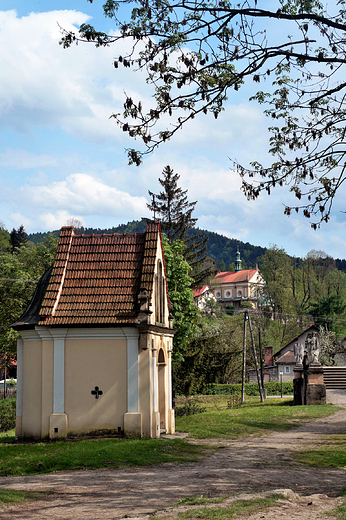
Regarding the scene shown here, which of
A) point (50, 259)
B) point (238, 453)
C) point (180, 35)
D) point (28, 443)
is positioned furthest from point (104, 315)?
point (50, 259)

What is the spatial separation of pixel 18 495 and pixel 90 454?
4.13 metres

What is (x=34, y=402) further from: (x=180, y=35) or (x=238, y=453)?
(x=180, y=35)

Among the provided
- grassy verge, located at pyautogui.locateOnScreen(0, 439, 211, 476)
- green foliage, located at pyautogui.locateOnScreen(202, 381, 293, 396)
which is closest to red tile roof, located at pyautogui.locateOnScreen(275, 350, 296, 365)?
green foliage, located at pyautogui.locateOnScreen(202, 381, 293, 396)

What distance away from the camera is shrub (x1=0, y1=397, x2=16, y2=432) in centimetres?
2833

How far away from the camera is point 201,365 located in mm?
36219

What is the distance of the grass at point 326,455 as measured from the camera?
1285 cm

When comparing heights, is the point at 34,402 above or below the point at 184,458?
above

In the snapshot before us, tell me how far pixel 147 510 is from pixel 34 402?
9.18 meters

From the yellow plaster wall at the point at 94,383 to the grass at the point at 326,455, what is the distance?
540 centimetres

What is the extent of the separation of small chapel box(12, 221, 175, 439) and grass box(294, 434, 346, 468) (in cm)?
464

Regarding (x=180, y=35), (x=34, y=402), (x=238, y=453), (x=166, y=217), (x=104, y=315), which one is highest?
(x=166, y=217)

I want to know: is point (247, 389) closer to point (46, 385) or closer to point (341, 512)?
point (46, 385)

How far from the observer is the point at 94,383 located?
52.3 feet

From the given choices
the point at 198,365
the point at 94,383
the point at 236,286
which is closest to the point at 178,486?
the point at 94,383
